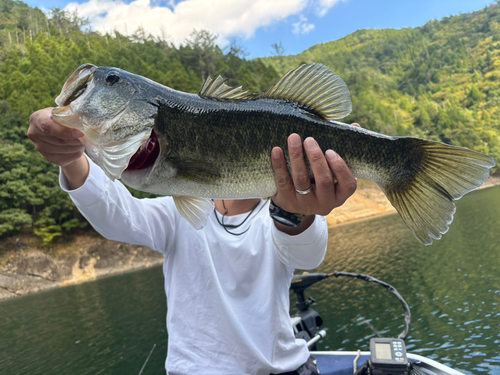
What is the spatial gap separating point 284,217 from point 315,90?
87 cm

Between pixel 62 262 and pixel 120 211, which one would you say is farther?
pixel 62 262

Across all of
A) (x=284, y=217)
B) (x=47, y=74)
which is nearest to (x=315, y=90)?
(x=284, y=217)

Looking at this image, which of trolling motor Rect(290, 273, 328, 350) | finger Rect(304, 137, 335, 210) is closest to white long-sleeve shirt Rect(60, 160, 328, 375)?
finger Rect(304, 137, 335, 210)

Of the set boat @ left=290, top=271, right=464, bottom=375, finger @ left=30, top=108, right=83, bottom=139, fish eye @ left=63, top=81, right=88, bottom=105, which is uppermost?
fish eye @ left=63, top=81, right=88, bottom=105

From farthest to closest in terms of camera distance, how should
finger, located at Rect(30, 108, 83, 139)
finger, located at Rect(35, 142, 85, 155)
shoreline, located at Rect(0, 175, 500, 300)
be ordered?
1. shoreline, located at Rect(0, 175, 500, 300)
2. finger, located at Rect(35, 142, 85, 155)
3. finger, located at Rect(30, 108, 83, 139)

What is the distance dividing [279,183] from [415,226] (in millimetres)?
867

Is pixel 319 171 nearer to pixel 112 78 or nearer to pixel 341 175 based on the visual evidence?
pixel 341 175

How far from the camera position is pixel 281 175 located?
7.11 feet

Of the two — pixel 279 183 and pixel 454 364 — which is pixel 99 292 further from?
pixel 279 183

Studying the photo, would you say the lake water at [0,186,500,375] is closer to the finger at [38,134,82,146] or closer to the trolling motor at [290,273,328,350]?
the trolling motor at [290,273,328,350]

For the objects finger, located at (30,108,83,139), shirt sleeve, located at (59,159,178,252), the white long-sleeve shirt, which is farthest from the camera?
the white long-sleeve shirt

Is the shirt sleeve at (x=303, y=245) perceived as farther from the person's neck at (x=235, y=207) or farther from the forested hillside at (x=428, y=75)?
the forested hillside at (x=428, y=75)

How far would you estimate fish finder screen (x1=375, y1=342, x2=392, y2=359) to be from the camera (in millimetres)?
3951

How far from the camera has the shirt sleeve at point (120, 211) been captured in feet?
7.68
